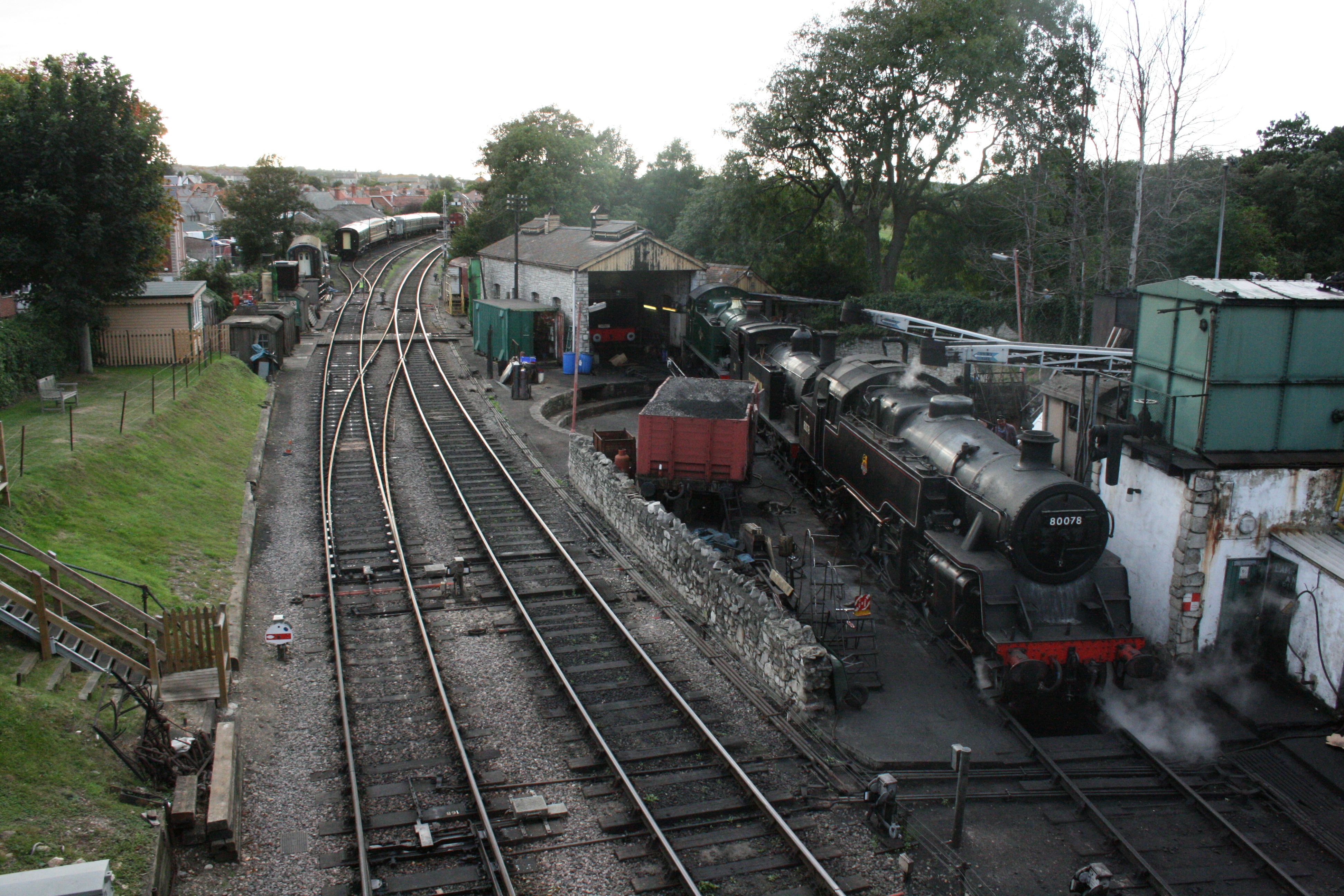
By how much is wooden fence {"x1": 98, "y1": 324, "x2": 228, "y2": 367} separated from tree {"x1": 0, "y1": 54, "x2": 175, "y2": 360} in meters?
2.04

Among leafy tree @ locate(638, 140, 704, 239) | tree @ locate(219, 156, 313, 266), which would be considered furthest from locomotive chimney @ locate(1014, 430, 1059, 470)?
tree @ locate(219, 156, 313, 266)

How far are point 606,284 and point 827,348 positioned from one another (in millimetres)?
17637

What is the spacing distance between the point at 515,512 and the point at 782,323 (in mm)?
10507

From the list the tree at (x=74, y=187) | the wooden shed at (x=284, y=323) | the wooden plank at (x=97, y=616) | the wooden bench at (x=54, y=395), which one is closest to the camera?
the wooden plank at (x=97, y=616)

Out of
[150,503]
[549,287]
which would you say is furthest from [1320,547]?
[549,287]

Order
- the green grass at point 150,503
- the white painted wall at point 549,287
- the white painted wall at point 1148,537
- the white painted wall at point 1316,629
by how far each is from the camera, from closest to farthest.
→ 1. the white painted wall at point 1316,629
2. the white painted wall at point 1148,537
3. the green grass at point 150,503
4. the white painted wall at point 549,287

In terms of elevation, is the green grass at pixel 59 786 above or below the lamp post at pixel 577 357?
below

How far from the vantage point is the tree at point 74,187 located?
21.1 metres

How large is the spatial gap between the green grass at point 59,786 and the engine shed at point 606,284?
21586 millimetres

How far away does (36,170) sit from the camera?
69.5 feet

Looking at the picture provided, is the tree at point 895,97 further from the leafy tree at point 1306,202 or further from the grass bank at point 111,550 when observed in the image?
the grass bank at point 111,550

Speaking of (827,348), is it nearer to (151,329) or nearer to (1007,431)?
(1007,431)

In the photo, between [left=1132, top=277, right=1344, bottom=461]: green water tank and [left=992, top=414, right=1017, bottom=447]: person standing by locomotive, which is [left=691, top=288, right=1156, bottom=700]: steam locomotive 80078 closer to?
[left=1132, top=277, right=1344, bottom=461]: green water tank

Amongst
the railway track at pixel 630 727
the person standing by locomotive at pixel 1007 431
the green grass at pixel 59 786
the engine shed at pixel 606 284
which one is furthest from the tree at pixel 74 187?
the person standing by locomotive at pixel 1007 431
